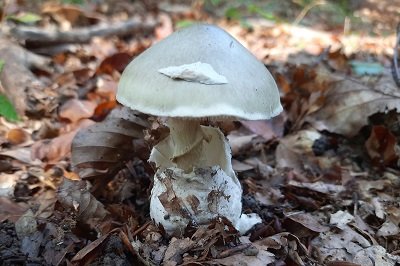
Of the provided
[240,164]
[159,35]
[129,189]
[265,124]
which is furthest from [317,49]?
[129,189]

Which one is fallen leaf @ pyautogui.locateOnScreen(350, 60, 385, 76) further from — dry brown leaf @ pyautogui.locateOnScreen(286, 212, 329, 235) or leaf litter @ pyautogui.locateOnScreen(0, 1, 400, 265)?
dry brown leaf @ pyautogui.locateOnScreen(286, 212, 329, 235)

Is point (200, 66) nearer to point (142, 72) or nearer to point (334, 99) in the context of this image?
point (142, 72)

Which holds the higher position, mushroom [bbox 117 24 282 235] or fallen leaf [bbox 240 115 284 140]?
mushroom [bbox 117 24 282 235]

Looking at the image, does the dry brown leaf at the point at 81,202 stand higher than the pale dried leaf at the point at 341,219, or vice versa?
the dry brown leaf at the point at 81,202

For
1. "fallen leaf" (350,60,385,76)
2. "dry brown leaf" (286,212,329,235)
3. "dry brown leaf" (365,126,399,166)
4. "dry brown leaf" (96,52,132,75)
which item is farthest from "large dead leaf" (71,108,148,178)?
"fallen leaf" (350,60,385,76)

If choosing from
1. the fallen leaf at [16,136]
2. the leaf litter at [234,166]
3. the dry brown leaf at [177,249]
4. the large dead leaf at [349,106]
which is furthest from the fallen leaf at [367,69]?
the fallen leaf at [16,136]

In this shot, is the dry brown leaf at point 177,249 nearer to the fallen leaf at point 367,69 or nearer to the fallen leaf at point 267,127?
the fallen leaf at point 267,127

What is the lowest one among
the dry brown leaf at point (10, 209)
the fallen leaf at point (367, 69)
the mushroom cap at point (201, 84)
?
the dry brown leaf at point (10, 209)
